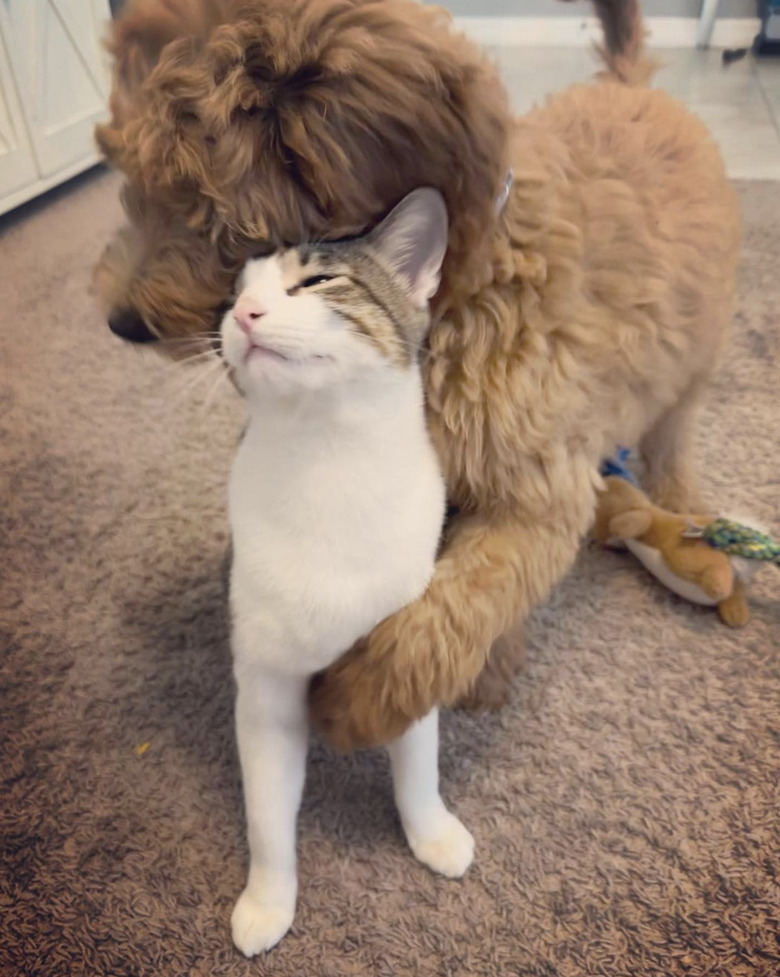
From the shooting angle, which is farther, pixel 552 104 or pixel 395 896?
pixel 552 104

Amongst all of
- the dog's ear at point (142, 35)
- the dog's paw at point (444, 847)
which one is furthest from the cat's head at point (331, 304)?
the dog's paw at point (444, 847)

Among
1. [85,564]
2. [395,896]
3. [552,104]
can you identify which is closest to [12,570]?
[85,564]

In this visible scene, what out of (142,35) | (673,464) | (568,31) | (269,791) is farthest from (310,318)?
(568,31)

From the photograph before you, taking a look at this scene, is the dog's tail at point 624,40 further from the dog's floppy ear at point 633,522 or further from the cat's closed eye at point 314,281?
the cat's closed eye at point 314,281

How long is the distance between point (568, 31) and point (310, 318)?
3266 mm

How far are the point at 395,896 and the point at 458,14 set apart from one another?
3369mm

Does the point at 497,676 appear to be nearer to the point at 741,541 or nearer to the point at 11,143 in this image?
the point at 741,541

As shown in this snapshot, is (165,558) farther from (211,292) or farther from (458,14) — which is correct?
(458,14)

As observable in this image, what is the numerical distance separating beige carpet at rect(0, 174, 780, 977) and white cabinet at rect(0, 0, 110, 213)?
116 centimetres

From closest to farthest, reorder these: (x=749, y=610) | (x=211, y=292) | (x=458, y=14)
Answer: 1. (x=211, y=292)
2. (x=749, y=610)
3. (x=458, y=14)

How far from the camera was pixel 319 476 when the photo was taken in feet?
1.98

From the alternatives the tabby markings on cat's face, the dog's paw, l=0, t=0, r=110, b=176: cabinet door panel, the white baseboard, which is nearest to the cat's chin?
the tabby markings on cat's face

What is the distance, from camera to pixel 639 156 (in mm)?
860

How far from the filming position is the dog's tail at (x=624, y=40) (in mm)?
1087
